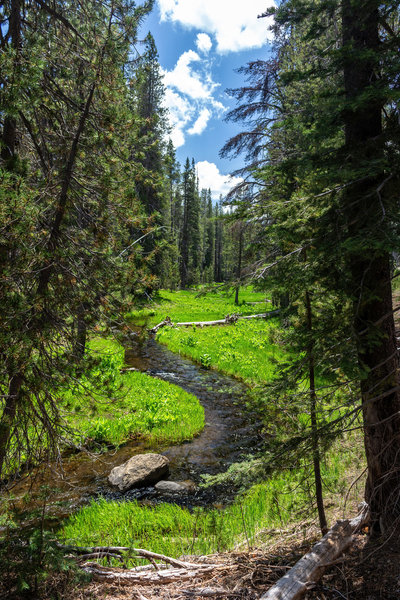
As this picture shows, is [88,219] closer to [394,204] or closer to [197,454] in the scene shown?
[394,204]

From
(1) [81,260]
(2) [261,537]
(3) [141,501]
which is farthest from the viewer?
(3) [141,501]

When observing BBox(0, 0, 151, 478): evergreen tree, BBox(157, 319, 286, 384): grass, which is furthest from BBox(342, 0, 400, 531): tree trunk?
BBox(157, 319, 286, 384): grass

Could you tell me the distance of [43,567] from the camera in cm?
277

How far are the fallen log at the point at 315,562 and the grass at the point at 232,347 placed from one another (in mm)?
7376

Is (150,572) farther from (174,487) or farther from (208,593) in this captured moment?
(174,487)

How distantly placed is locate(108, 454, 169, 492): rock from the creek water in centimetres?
14

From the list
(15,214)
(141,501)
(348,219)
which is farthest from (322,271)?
(141,501)

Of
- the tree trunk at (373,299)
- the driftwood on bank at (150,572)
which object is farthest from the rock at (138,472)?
the tree trunk at (373,299)

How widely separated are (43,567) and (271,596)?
6.26ft

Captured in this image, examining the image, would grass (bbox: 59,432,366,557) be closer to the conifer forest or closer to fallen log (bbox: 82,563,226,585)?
the conifer forest

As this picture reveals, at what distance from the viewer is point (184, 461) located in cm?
765

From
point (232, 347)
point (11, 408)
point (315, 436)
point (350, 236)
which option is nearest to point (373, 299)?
point (350, 236)

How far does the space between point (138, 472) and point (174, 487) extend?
79 centimetres

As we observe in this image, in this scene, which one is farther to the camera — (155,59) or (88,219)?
(155,59)
